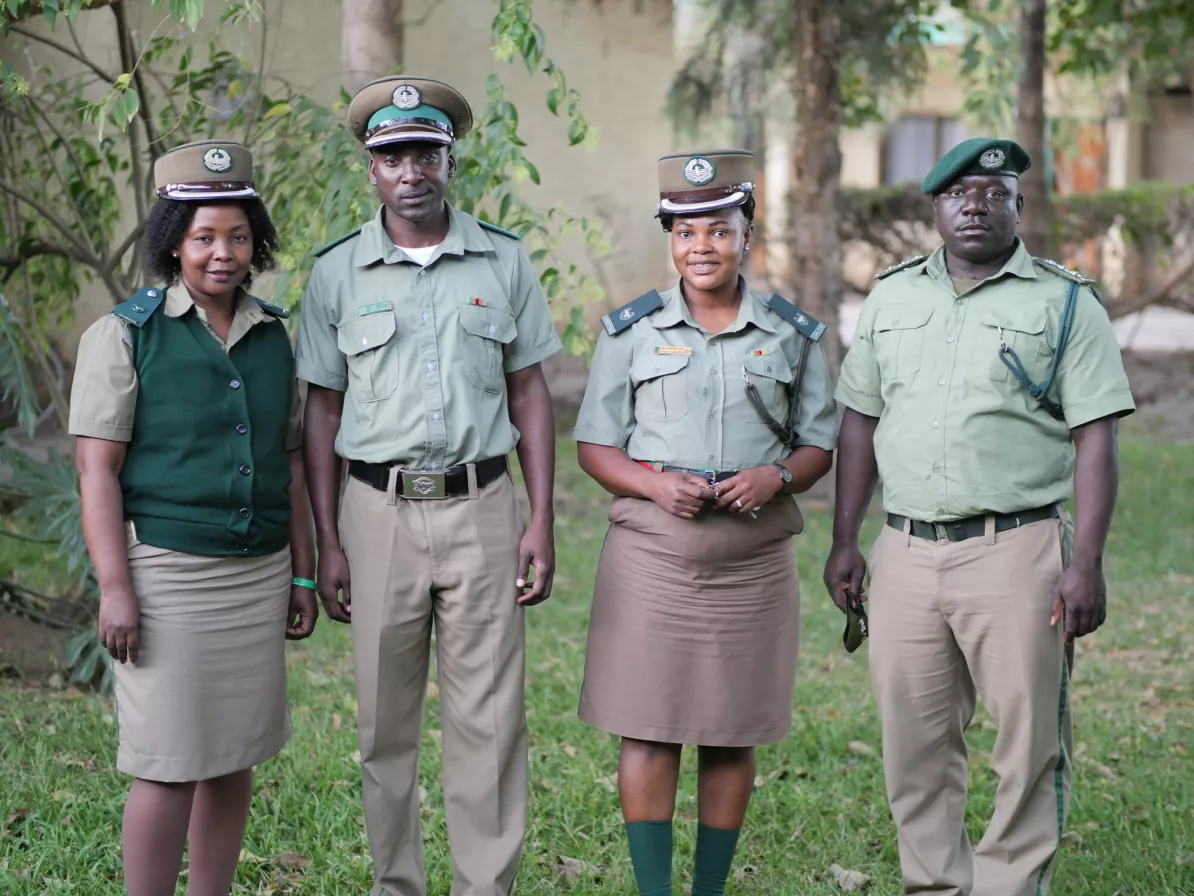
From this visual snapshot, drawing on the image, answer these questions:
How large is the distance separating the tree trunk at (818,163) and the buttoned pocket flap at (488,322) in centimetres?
635

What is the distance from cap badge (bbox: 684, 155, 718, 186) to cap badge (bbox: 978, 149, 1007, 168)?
0.65 metres

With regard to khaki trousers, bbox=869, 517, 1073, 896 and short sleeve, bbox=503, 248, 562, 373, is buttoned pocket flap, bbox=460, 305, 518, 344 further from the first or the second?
khaki trousers, bbox=869, 517, 1073, 896

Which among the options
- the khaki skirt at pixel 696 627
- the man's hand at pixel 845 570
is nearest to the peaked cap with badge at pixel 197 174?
the khaki skirt at pixel 696 627

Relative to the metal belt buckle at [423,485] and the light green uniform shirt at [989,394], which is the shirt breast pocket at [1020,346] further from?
the metal belt buckle at [423,485]

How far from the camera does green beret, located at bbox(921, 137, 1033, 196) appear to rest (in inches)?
131

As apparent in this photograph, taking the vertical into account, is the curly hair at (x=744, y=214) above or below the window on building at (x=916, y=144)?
below

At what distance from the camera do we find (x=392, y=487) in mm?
3365

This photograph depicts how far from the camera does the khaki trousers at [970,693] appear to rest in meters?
3.32

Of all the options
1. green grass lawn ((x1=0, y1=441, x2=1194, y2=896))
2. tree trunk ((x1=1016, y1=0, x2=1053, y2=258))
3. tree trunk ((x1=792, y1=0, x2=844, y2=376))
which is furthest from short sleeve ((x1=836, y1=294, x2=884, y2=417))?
tree trunk ((x1=1016, y1=0, x2=1053, y2=258))

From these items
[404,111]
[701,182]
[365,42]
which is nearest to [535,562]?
[701,182]

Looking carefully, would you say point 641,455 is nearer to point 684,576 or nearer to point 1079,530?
point 684,576

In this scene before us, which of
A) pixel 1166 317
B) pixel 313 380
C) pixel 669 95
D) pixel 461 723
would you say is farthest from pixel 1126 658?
pixel 1166 317

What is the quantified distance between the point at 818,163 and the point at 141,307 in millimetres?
7328

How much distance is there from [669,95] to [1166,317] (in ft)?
39.7
